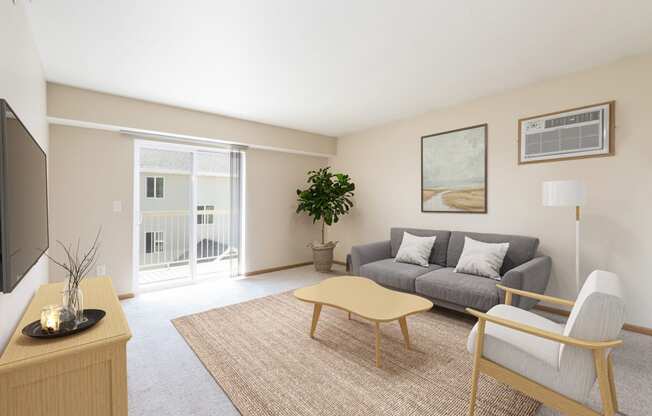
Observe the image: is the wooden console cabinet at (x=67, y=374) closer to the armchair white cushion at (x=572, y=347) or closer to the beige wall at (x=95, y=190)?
the armchair white cushion at (x=572, y=347)

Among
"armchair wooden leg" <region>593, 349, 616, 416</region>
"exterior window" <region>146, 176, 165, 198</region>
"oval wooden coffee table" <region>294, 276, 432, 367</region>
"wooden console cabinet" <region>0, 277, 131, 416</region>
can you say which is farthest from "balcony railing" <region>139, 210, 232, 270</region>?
"armchair wooden leg" <region>593, 349, 616, 416</region>

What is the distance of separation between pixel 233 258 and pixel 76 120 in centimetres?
262

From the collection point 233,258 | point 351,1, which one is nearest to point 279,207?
point 233,258

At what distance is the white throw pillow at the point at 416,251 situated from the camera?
3.57m

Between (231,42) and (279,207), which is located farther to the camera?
(279,207)

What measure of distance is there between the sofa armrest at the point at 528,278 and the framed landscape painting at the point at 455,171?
971 mm

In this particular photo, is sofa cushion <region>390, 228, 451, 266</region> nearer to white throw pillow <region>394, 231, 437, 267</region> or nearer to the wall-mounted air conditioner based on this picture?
white throw pillow <region>394, 231, 437, 267</region>

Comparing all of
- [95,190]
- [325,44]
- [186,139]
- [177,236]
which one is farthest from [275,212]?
[325,44]

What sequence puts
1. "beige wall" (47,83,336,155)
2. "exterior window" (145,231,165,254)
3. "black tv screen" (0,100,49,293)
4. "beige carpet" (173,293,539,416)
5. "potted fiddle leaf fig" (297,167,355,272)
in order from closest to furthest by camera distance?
"black tv screen" (0,100,49,293) < "beige carpet" (173,293,539,416) < "beige wall" (47,83,336,155) < "exterior window" (145,231,165,254) < "potted fiddle leaf fig" (297,167,355,272)

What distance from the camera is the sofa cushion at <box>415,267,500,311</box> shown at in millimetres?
2594

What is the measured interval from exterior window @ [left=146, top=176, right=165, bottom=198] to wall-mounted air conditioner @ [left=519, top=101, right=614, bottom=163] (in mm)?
4614

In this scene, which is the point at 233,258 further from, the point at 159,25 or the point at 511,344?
the point at 511,344

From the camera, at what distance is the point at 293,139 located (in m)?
4.97

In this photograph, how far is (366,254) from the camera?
3.82 m
